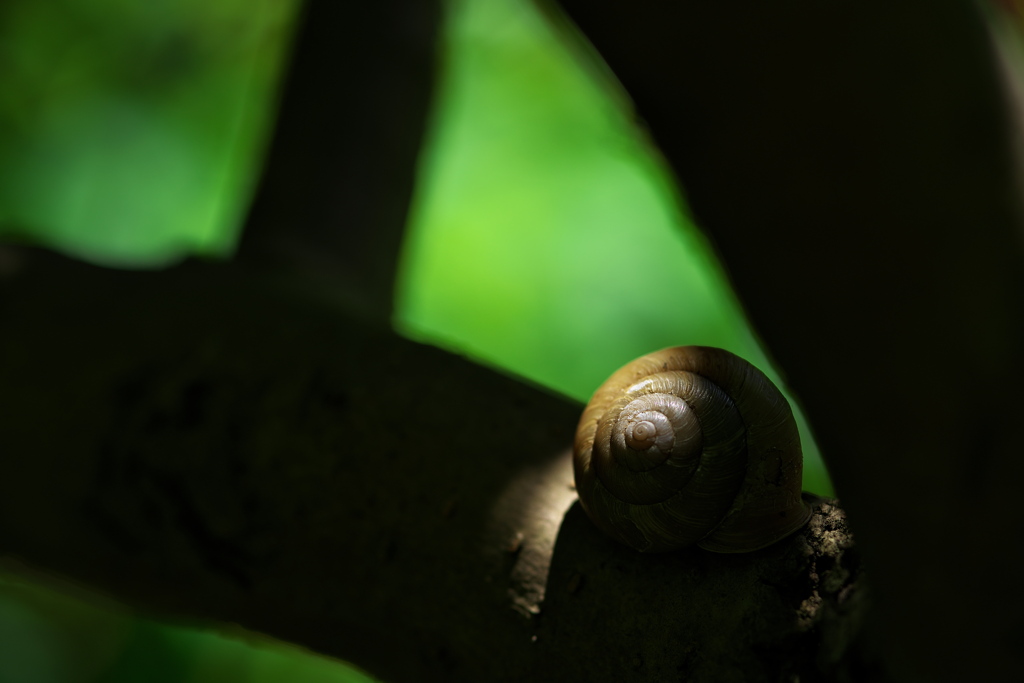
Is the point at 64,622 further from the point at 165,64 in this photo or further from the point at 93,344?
the point at 93,344

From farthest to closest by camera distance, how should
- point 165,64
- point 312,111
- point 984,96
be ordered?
point 165,64 < point 312,111 < point 984,96

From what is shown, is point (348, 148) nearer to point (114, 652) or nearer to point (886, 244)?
point (886, 244)

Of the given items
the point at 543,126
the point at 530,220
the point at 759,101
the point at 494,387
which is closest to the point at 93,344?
the point at 494,387

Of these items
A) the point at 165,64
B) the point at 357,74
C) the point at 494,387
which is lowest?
the point at 165,64

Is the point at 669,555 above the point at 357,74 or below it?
below

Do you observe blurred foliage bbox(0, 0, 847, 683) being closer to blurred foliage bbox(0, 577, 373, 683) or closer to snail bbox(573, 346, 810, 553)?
blurred foliage bbox(0, 577, 373, 683)

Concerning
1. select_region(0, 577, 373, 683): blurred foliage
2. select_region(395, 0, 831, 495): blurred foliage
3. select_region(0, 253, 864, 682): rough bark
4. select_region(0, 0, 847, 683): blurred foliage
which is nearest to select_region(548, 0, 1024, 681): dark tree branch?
select_region(0, 253, 864, 682): rough bark

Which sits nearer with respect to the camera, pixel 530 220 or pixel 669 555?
pixel 669 555

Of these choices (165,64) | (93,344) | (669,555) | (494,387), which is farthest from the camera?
(165,64)

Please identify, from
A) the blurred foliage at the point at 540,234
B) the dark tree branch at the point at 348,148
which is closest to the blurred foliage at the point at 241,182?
the blurred foliage at the point at 540,234
